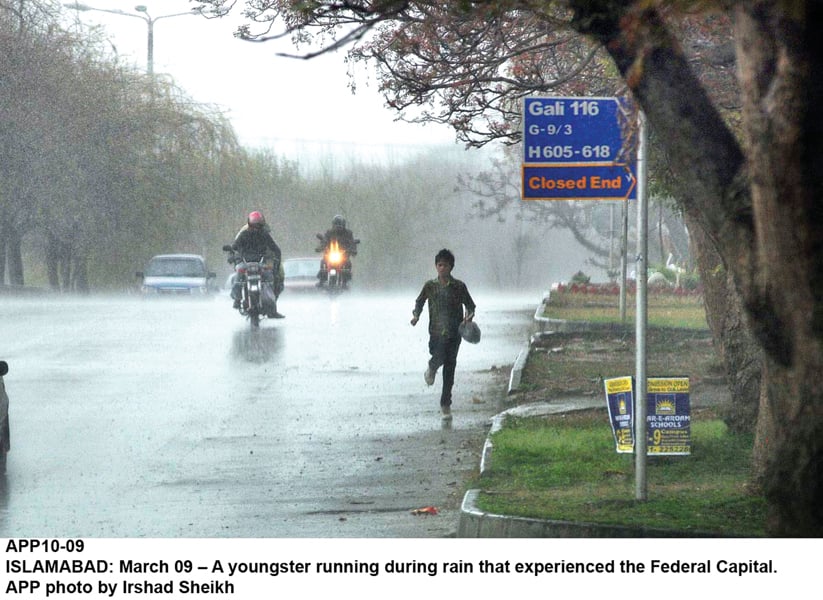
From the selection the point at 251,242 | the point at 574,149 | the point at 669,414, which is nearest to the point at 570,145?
the point at 574,149

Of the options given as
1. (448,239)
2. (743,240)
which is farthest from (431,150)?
(743,240)

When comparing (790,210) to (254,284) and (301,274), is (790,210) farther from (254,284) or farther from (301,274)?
(301,274)

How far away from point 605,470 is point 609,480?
1.26 ft

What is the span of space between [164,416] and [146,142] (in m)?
36.1

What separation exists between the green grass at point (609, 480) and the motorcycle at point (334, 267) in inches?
720

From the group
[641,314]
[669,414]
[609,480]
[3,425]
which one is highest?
[641,314]

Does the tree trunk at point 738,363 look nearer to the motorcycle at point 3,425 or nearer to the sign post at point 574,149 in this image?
the sign post at point 574,149

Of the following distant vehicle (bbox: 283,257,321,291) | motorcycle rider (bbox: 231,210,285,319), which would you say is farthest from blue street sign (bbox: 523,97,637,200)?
distant vehicle (bbox: 283,257,321,291)

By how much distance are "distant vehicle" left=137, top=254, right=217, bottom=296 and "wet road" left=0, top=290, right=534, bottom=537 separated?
14.1 meters

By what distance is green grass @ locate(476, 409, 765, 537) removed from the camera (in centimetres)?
865

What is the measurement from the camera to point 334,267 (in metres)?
33.2

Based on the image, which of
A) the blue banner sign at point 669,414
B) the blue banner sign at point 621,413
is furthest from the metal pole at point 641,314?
the blue banner sign at point 669,414

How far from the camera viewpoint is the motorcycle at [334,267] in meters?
31.9

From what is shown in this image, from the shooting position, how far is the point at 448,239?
262 ft
